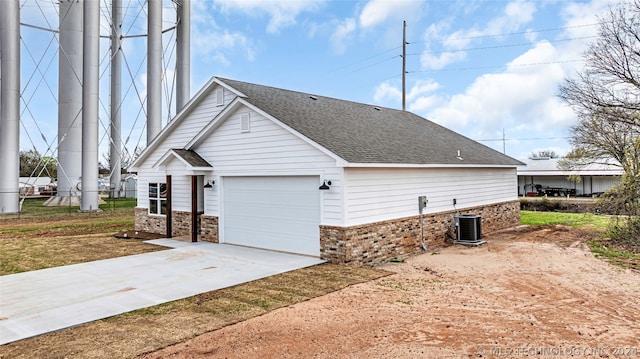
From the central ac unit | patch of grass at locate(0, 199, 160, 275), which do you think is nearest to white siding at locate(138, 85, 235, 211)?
patch of grass at locate(0, 199, 160, 275)

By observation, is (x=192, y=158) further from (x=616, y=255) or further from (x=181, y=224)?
(x=616, y=255)

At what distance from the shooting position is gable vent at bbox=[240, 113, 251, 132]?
1167 centimetres

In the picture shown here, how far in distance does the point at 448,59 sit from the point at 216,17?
1741cm

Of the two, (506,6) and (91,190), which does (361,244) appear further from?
(91,190)

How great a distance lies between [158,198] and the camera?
49.5ft

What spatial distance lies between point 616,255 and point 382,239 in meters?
5.91

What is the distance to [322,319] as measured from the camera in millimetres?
5941

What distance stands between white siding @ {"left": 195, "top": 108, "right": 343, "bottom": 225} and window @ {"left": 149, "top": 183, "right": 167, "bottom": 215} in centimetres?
260

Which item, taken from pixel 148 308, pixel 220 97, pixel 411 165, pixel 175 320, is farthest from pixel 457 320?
pixel 220 97

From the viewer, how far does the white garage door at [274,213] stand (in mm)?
10547

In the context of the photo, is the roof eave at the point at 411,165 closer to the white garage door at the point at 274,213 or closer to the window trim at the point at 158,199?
the white garage door at the point at 274,213

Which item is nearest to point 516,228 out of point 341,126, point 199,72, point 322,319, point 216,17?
point 341,126

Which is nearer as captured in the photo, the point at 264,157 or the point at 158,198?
the point at 264,157

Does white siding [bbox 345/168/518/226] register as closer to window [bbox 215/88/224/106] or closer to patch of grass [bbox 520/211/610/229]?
patch of grass [bbox 520/211/610/229]
